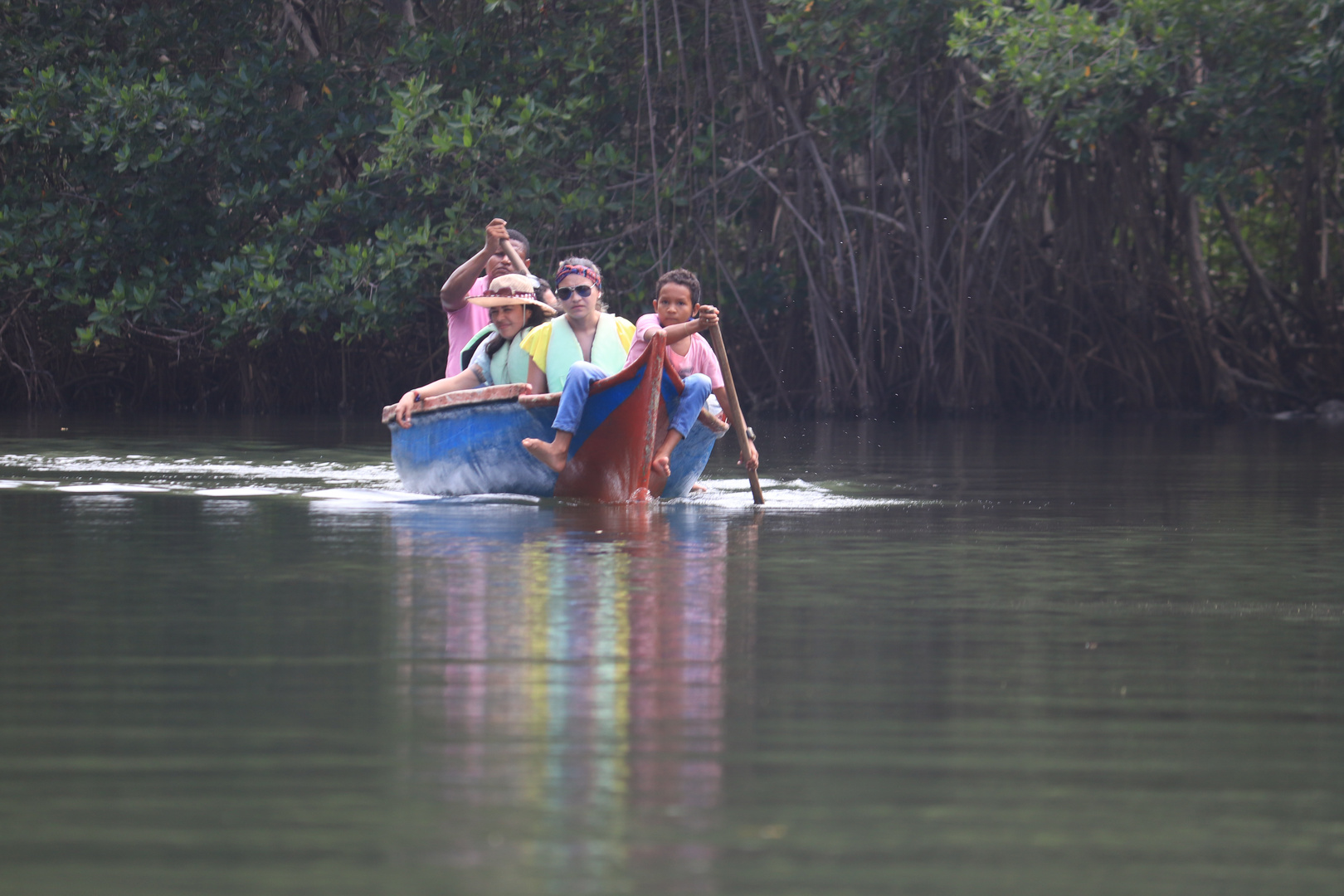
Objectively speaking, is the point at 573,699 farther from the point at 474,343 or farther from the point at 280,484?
the point at 280,484

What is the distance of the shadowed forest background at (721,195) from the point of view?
1535 cm

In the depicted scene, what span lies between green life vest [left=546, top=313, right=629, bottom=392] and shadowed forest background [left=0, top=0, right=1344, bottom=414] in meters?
6.87

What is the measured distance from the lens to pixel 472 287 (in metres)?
9.05

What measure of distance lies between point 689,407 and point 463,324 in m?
1.54

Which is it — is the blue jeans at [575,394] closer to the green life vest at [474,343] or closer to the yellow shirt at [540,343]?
the yellow shirt at [540,343]

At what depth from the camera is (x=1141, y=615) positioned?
459cm

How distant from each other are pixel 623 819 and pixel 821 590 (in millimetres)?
2397

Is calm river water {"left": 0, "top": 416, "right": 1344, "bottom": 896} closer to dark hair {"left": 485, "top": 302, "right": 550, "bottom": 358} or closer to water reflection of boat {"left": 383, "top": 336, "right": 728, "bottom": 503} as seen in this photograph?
water reflection of boat {"left": 383, "top": 336, "right": 728, "bottom": 503}

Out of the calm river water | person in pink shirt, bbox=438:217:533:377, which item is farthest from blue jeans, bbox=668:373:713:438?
person in pink shirt, bbox=438:217:533:377

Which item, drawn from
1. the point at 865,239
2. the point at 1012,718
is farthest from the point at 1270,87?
the point at 1012,718

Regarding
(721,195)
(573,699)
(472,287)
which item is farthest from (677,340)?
(721,195)

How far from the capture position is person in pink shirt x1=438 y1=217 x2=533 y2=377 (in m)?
8.91

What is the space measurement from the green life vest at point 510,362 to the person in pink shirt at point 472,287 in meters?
0.54

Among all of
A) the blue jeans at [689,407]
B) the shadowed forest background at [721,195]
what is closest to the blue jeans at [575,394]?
the blue jeans at [689,407]
